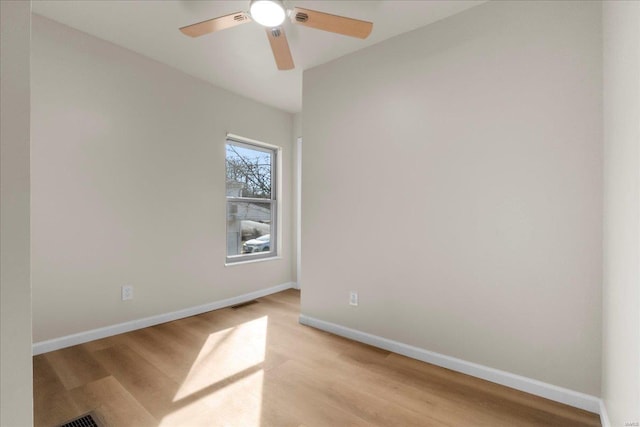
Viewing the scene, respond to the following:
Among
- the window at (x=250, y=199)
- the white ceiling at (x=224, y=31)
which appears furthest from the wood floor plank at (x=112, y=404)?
the white ceiling at (x=224, y=31)

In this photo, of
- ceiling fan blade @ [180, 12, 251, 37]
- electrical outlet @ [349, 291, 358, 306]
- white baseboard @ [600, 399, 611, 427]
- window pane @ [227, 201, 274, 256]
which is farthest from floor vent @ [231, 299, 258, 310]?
white baseboard @ [600, 399, 611, 427]

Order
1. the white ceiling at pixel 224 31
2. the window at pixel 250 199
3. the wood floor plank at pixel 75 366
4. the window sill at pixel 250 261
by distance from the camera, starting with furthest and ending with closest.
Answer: the window at pixel 250 199
the window sill at pixel 250 261
the white ceiling at pixel 224 31
the wood floor plank at pixel 75 366

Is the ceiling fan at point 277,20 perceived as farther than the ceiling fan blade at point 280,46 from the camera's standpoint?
No

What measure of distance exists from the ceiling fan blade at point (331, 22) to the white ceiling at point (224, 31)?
301mm

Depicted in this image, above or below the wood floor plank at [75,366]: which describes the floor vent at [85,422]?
below

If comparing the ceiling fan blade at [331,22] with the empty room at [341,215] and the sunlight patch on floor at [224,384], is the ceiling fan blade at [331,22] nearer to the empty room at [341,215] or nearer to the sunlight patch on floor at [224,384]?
the empty room at [341,215]

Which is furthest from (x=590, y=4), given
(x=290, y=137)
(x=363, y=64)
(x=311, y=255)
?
(x=290, y=137)

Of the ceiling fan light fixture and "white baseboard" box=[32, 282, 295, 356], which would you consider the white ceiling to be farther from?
"white baseboard" box=[32, 282, 295, 356]

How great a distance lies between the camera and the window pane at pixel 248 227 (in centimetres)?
376

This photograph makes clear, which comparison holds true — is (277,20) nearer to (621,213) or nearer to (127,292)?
(621,213)

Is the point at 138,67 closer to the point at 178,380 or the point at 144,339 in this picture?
the point at 144,339

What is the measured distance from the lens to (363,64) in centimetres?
266

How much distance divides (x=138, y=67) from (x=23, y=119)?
2551mm

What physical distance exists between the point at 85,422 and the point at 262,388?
0.94 m
